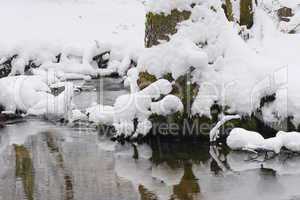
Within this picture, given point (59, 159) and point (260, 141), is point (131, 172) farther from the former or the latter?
point (260, 141)

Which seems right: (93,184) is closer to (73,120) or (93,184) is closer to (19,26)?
(73,120)

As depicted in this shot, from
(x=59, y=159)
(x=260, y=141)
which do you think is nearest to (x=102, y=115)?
(x=59, y=159)

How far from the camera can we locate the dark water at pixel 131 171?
966cm

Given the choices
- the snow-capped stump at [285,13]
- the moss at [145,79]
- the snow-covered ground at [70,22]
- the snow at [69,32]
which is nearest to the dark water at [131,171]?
the moss at [145,79]

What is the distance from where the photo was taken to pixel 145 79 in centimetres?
1384

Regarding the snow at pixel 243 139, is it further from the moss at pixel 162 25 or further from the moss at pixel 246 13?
the moss at pixel 246 13

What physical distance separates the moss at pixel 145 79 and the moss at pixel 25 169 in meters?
2.85

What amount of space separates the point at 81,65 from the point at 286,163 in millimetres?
12609

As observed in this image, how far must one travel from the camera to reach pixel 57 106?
608 inches

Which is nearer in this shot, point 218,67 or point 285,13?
point 218,67

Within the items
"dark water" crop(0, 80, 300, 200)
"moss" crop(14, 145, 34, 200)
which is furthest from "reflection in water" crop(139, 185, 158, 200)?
"moss" crop(14, 145, 34, 200)

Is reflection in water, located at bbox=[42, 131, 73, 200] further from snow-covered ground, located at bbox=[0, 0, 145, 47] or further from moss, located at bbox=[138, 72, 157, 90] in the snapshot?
snow-covered ground, located at bbox=[0, 0, 145, 47]

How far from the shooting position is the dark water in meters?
9.66

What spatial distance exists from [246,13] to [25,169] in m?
10.7
